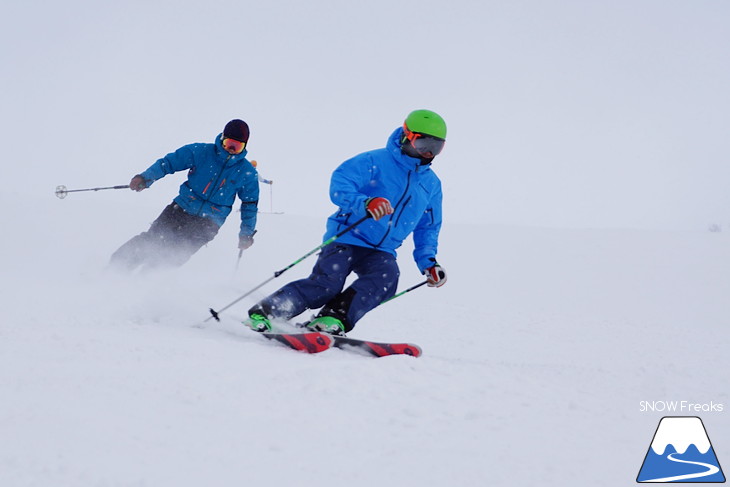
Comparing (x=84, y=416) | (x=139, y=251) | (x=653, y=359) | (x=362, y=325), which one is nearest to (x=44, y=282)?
(x=139, y=251)

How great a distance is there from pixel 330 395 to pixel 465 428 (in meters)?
0.65

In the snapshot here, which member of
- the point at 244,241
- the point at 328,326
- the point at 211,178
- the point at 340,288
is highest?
the point at 211,178

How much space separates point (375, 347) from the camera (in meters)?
4.16

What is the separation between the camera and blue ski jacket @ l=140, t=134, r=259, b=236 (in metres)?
6.62

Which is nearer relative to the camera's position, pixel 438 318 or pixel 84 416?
pixel 84 416

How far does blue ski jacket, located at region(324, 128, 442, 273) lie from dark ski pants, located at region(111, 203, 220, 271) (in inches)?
99.7

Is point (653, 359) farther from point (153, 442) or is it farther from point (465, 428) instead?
point (153, 442)

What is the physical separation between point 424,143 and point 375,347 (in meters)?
1.75

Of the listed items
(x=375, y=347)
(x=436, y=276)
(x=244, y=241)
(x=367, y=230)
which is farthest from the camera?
(x=244, y=241)

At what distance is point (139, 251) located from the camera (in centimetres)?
676

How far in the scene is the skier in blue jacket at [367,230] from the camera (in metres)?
4.59

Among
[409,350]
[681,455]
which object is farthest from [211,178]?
[681,455]

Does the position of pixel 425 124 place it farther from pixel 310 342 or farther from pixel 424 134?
pixel 310 342

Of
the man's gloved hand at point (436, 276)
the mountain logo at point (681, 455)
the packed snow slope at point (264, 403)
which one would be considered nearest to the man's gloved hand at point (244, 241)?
the packed snow slope at point (264, 403)
